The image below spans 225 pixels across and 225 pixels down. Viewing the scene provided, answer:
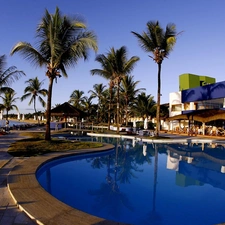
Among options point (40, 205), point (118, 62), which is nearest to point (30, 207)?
point (40, 205)

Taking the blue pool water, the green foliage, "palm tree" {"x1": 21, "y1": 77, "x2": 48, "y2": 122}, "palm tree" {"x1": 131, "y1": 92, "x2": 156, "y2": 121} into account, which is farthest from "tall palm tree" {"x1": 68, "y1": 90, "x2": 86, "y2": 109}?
the blue pool water

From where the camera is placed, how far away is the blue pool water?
502 cm

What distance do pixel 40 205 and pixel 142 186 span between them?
148 inches

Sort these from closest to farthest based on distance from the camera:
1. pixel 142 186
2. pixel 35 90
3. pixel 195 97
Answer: pixel 142 186
pixel 195 97
pixel 35 90

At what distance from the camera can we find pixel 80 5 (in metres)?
13.6

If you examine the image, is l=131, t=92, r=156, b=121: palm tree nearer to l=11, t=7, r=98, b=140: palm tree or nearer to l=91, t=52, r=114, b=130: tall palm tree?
l=91, t=52, r=114, b=130: tall palm tree

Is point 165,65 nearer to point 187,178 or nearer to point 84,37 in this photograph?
point 84,37

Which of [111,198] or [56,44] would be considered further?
[56,44]

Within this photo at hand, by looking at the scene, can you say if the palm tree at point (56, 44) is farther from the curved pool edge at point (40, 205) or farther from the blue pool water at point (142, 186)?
the curved pool edge at point (40, 205)

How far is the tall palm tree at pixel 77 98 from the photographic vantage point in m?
43.7

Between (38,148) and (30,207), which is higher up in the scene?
(38,148)

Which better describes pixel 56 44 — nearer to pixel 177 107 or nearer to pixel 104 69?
pixel 104 69

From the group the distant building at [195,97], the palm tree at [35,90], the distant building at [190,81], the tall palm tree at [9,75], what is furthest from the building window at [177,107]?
the tall palm tree at [9,75]

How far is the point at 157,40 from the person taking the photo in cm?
1734
